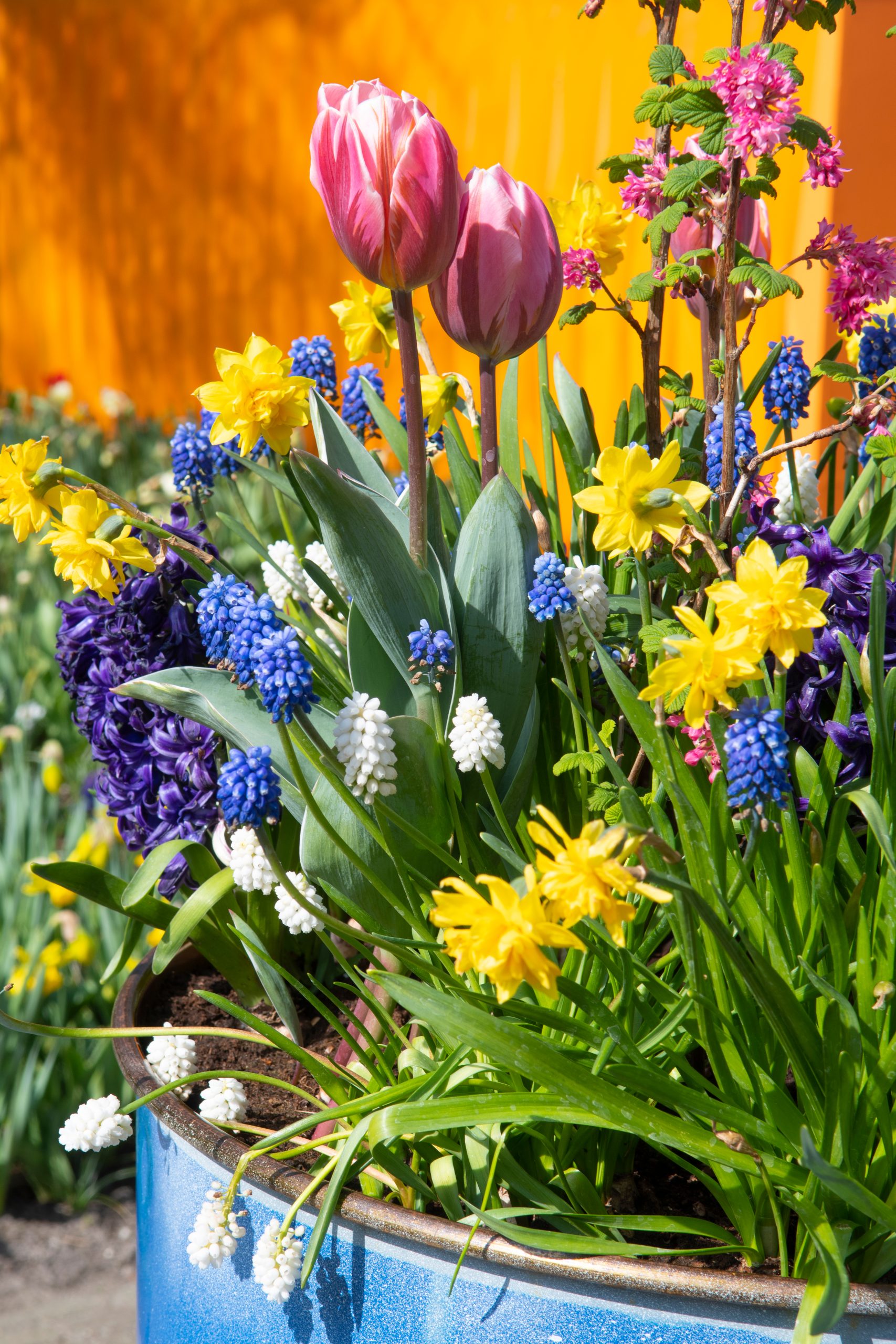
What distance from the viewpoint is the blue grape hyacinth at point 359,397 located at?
0.97m

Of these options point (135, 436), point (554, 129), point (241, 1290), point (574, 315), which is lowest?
point (241, 1290)

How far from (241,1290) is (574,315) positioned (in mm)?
606

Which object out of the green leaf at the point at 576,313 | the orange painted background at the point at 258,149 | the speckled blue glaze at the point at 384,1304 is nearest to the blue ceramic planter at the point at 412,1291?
the speckled blue glaze at the point at 384,1304

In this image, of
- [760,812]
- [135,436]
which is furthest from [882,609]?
[135,436]

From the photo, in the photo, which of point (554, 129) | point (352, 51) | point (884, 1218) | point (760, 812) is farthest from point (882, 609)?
point (352, 51)

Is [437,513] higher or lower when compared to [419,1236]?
higher

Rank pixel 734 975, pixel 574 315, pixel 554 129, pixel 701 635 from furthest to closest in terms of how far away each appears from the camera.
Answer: pixel 554 129 < pixel 574 315 < pixel 734 975 < pixel 701 635

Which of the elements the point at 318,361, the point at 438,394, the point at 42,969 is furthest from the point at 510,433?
the point at 42,969

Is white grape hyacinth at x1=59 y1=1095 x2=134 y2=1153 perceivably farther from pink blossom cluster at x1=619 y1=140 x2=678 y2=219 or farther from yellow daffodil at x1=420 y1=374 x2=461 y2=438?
pink blossom cluster at x1=619 y1=140 x2=678 y2=219

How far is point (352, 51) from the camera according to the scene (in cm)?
365

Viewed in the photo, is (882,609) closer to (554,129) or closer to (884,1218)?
(884,1218)

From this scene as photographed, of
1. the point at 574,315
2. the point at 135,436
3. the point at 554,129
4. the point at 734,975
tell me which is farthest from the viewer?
the point at 135,436

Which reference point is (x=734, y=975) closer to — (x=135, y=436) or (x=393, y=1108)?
(x=393, y=1108)

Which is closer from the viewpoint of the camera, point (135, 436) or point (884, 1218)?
point (884, 1218)
